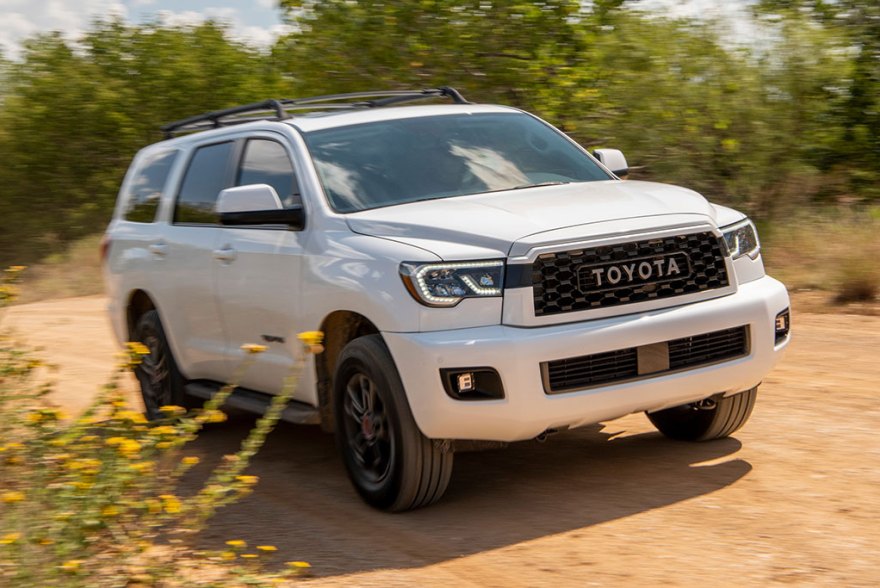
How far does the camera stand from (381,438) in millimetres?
5629

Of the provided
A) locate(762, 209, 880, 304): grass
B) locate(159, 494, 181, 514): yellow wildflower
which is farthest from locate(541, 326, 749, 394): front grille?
locate(762, 209, 880, 304): grass

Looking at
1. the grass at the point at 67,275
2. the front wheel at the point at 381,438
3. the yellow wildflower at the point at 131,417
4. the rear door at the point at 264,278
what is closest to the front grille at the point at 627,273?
the front wheel at the point at 381,438

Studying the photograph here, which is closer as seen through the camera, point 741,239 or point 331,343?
point 741,239

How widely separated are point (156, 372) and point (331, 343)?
7.77ft

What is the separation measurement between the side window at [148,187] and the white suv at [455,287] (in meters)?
0.75

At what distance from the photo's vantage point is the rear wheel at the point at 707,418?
6.32 metres

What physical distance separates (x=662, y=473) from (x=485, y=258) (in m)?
1.54

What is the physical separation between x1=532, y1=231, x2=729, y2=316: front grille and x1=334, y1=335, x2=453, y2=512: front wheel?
732 millimetres

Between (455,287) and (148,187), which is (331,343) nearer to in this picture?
(455,287)

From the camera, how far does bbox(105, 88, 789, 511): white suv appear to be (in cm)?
518

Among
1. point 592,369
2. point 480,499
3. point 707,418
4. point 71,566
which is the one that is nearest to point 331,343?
point 480,499

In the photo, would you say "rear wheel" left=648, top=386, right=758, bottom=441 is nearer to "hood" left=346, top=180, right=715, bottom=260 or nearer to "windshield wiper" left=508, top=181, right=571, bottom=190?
"hood" left=346, top=180, right=715, bottom=260

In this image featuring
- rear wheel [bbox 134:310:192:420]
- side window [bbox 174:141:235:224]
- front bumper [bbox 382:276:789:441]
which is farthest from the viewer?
rear wheel [bbox 134:310:192:420]

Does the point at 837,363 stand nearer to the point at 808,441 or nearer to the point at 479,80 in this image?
the point at 808,441
